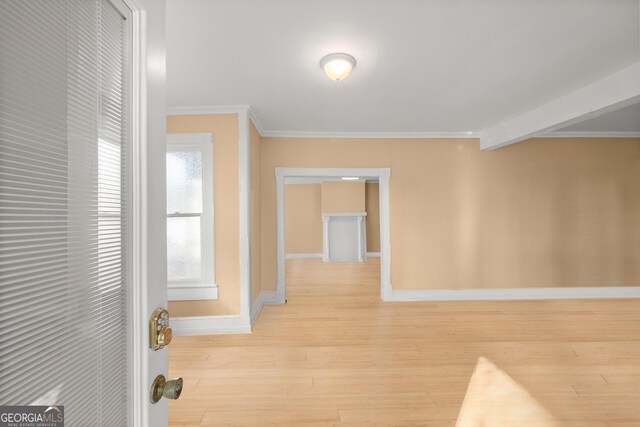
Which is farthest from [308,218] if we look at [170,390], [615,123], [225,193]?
[170,390]

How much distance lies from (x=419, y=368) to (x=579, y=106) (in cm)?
298

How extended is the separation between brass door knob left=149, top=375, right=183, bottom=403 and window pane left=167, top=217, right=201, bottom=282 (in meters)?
2.90

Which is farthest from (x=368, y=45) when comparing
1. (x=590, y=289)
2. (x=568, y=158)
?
(x=590, y=289)

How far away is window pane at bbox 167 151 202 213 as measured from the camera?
11.5ft

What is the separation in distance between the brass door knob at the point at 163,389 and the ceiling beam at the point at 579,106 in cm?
377

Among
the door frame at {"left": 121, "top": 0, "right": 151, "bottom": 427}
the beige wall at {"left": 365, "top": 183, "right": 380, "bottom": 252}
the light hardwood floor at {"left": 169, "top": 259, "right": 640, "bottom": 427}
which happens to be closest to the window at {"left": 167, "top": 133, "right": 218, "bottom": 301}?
the light hardwood floor at {"left": 169, "top": 259, "right": 640, "bottom": 427}

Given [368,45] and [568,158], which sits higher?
[368,45]

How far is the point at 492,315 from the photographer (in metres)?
3.98

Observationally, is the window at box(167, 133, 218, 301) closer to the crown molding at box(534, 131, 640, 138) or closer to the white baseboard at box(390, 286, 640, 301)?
the white baseboard at box(390, 286, 640, 301)

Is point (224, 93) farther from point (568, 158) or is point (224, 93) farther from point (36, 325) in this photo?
point (568, 158)

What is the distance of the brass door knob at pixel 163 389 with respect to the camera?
0.75m

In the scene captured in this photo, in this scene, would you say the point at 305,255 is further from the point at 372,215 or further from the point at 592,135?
the point at 592,135

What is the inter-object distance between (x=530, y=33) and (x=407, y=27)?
34.2 inches

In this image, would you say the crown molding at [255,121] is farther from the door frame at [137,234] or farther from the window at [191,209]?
the door frame at [137,234]
